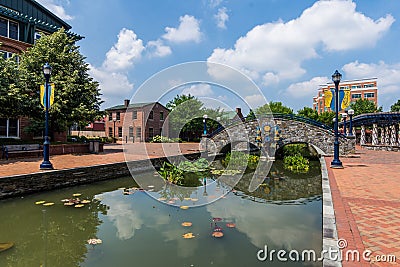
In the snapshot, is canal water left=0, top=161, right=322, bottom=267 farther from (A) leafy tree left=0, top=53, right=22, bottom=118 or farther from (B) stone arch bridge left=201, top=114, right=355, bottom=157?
Result: (B) stone arch bridge left=201, top=114, right=355, bottom=157

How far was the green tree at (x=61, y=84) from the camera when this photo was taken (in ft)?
49.0

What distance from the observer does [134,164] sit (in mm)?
13148

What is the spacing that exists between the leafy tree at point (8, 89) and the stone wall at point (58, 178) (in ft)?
19.2

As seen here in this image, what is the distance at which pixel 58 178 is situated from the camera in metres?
9.40

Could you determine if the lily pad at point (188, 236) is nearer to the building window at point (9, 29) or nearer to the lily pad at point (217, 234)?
the lily pad at point (217, 234)

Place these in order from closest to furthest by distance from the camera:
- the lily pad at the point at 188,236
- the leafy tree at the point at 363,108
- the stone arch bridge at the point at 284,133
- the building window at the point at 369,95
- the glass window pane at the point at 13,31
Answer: the lily pad at the point at 188,236, the stone arch bridge at the point at 284,133, the glass window pane at the point at 13,31, the leafy tree at the point at 363,108, the building window at the point at 369,95

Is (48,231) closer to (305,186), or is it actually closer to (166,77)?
(166,77)

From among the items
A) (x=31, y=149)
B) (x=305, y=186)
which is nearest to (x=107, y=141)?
(x=31, y=149)

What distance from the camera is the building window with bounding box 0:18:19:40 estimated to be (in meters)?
19.1

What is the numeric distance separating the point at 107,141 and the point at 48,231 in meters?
28.4

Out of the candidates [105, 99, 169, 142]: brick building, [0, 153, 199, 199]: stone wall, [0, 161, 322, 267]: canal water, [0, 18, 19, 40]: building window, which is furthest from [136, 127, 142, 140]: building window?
[0, 161, 322, 267]: canal water

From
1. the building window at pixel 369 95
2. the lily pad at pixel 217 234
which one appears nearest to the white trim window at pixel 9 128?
the lily pad at pixel 217 234

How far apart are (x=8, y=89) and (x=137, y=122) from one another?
78.8 feet

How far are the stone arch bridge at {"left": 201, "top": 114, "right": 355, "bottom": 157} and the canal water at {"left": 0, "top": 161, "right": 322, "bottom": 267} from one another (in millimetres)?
10737
